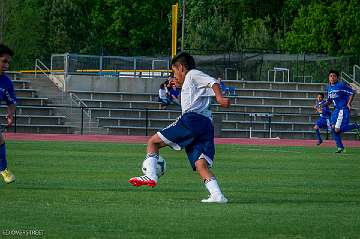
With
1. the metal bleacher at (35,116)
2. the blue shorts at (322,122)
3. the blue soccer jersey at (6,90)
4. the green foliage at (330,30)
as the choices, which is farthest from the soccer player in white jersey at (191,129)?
the green foliage at (330,30)

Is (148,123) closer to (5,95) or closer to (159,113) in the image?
(159,113)

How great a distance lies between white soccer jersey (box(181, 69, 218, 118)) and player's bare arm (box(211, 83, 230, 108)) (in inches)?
7.8

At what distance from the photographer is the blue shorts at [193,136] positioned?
14.4 metres

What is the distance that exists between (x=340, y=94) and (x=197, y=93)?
16.8 metres

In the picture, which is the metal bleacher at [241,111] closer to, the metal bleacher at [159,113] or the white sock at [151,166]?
the metal bleacher at [159,113]

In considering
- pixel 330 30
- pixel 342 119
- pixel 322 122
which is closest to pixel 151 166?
pixel 342 119

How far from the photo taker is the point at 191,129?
566 inches

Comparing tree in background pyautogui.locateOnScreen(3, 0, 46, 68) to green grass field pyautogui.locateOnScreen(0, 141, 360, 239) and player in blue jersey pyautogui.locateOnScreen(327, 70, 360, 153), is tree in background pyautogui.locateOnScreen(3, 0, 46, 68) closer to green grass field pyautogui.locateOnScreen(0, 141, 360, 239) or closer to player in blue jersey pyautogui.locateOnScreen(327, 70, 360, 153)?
player in blue jersey pyautogui.locateOnScreen(327, 70, 360, 153)

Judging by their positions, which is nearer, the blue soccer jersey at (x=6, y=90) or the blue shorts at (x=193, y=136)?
the blue shorts at (x=193, y=136)

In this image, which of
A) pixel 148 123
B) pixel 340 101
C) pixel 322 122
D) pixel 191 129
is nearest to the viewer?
pixel 191 129

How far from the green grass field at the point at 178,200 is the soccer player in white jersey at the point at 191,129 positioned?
45 cm

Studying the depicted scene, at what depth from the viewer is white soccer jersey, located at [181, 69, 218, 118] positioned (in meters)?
Answer: 14.4

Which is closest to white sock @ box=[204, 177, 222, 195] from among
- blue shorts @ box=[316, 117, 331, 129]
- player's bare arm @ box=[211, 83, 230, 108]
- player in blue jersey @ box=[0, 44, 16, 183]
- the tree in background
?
player's bare arm @ box=[211, 83, 230, 108]

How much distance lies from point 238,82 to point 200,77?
41053 millimetres
